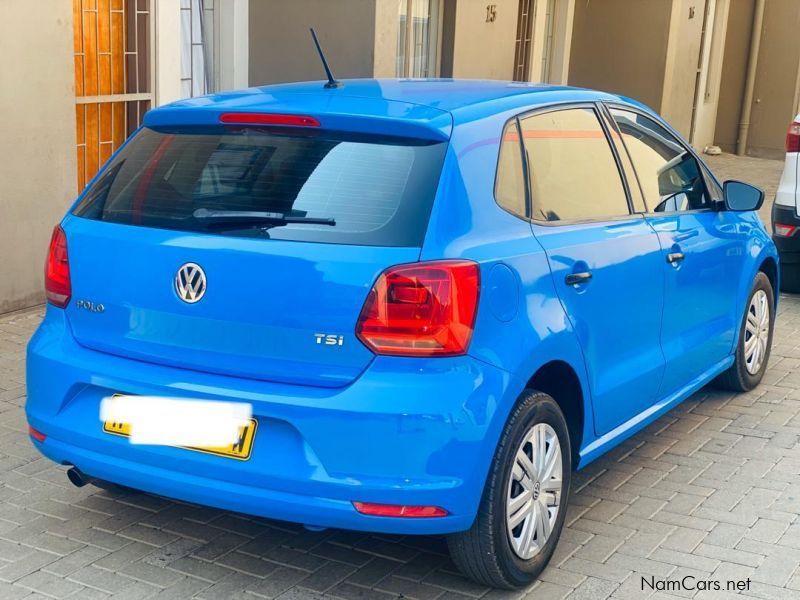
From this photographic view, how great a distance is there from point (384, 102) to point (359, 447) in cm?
121

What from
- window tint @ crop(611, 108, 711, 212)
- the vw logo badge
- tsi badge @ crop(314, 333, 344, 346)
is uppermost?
window tint @ crop(611, 108, 711, 212)

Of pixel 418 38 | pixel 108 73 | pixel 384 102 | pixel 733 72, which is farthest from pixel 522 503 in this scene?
pixel 733 72

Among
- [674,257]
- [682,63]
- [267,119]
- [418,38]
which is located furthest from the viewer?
[682,63]

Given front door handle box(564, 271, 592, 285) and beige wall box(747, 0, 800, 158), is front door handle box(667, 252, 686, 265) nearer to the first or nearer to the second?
front door handle box(564, 271, 592, 285)

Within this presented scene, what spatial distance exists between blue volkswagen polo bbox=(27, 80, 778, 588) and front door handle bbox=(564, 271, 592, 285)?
1 cm

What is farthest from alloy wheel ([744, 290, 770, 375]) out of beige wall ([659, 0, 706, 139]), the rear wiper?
beige wall ([659, 0, 706, 139])

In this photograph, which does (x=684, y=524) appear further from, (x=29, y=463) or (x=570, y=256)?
(x=29, y=463)

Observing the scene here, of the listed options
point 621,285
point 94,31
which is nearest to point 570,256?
point 621,285

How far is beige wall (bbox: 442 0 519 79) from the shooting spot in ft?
40.1

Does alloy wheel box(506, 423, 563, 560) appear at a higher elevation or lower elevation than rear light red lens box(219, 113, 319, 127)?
lower

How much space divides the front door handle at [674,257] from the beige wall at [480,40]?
7.71 m

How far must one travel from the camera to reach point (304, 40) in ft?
34.1

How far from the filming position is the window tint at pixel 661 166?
16.0 feet

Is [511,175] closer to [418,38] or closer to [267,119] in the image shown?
[267,119]
